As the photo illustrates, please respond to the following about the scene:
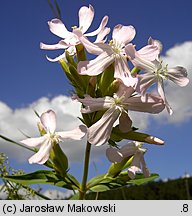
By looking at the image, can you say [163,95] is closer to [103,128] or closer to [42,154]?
[103,128]

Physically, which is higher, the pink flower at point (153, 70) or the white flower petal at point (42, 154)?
the pink flower at point (153, 70)

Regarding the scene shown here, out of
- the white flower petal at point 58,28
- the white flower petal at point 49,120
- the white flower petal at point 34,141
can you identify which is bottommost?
the white flower petal at point 34,141

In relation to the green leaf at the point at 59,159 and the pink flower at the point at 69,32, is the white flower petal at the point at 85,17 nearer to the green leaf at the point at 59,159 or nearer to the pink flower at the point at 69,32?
the pink flower at the point at 69,32

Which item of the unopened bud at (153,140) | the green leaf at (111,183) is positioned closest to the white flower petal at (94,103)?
the unopened bud at (153,140)

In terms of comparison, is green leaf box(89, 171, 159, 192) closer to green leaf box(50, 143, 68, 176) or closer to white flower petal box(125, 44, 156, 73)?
green leaf box(50, 143, 68, 176)

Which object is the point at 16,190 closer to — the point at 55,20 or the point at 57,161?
the point at 57,161

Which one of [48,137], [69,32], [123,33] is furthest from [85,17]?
[48,137]

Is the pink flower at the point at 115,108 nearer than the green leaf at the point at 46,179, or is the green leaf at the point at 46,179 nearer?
the pink flower at the point at 115,108
